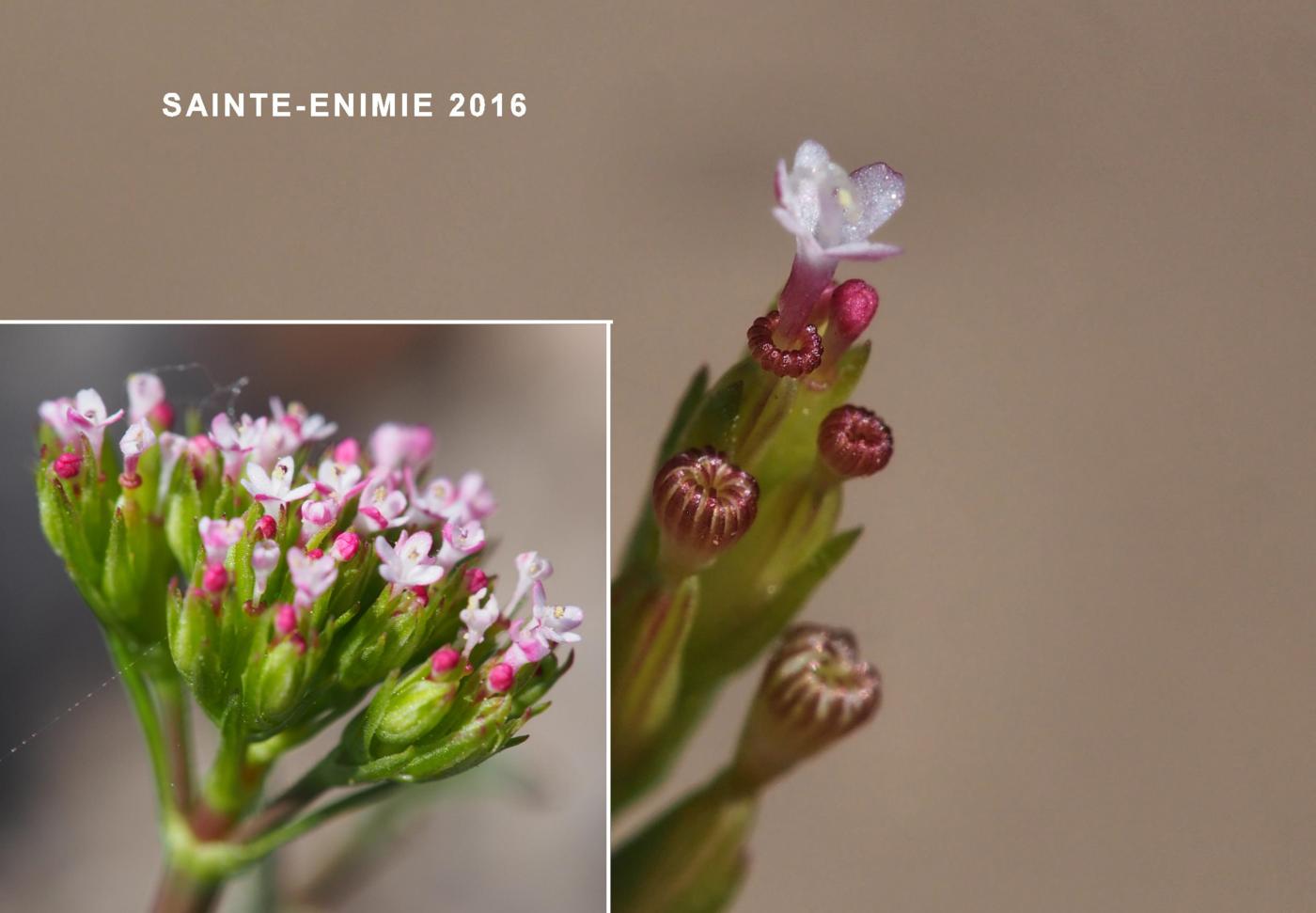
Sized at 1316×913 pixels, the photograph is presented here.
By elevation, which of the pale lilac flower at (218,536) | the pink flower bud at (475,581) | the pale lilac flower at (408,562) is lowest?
the pink flower bud at (475,581)

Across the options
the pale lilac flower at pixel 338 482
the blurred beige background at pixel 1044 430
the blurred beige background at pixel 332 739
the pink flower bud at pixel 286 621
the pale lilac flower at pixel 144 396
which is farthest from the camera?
the blurred beige background at pixel 1044 430

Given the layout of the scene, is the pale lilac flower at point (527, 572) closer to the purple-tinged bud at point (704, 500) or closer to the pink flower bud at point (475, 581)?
the pink flower bud at point (475, 581)

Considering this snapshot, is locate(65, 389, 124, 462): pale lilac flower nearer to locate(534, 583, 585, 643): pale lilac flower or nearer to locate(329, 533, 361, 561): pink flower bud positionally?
locate(329, 533, 361, 561): pink flower bud

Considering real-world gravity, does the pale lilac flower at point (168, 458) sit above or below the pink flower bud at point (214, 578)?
above

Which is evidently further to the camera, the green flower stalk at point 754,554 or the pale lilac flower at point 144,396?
the pale lilac flower at point 144,396

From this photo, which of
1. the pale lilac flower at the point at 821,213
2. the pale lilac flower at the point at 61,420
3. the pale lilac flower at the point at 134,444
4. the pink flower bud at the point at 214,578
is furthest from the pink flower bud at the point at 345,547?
the pale lilac flower at the point at 821,213

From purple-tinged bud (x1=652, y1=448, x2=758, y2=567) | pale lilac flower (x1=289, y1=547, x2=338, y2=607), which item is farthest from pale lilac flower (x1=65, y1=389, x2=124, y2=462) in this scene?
purple-tinged bud (x1=652, y1=448, x2=758, y2=567)

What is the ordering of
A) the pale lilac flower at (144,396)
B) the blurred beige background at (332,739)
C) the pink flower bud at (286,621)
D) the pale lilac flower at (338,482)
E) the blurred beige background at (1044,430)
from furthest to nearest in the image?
the blurred beige background at (1044,430), the blurred beige background at (332,739), the pale lilac flower at (144,396), the pale lilac flower at (338,482), the pink flower bud at (286,621)
